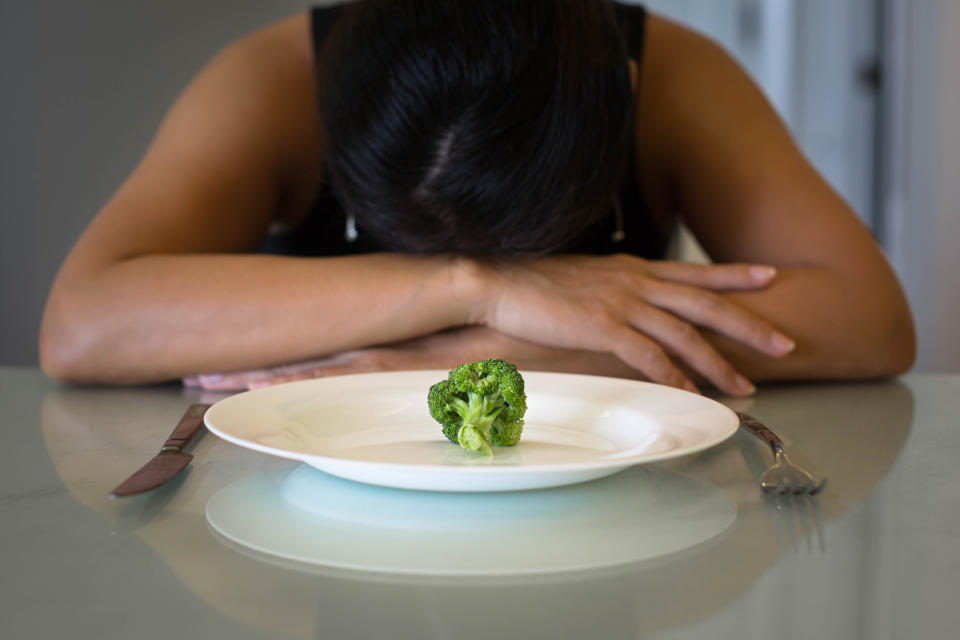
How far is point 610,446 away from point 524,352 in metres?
0.39

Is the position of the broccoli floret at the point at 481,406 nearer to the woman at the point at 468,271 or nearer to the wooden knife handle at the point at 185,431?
the wooden knife handle at the point at 185,431

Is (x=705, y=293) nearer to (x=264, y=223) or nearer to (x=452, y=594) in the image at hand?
(x=452, y=594)

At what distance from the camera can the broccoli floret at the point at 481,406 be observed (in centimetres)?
58

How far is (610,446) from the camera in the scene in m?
0.62

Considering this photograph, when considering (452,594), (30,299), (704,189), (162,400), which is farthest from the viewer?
(30,299)

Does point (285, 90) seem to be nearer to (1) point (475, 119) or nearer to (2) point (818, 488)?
(1) point (475, 119)

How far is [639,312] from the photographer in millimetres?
1018

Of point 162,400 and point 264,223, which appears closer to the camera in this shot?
point 162,400

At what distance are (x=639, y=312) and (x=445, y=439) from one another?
44cm

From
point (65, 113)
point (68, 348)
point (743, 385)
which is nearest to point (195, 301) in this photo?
point (68, 348)

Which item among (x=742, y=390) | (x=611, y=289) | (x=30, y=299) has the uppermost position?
(x=611, y=289)

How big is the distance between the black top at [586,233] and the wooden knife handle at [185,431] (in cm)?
77

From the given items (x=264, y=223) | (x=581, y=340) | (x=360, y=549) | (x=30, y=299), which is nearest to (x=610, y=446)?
(x=360, y=549)

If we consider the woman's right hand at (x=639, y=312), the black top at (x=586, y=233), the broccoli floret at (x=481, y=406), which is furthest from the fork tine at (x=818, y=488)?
the black top at (x=586, y=233)
